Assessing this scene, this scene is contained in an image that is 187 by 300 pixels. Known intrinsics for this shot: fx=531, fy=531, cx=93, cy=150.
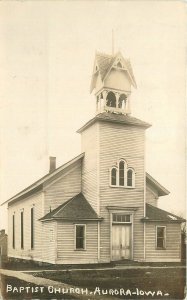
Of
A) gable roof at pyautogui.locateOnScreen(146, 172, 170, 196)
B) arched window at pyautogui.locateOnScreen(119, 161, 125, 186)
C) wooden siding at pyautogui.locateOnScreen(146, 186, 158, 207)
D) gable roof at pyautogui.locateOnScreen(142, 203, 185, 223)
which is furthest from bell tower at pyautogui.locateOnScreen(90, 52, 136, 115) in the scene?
gable roof at pyautogui.locateOnScreen(142, 203, 185, 223)

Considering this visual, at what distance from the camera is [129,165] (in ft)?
23.4

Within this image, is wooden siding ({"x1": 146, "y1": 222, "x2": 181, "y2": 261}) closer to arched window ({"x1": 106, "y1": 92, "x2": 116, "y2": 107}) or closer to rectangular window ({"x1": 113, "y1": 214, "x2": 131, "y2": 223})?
rectangular window ({"x1": 113, "y1": 214, "x2": 131, "y2": 223})

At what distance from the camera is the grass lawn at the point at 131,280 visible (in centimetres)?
641

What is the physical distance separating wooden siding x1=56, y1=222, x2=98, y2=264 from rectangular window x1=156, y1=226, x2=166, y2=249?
2.75ft

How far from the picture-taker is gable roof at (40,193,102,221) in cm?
698

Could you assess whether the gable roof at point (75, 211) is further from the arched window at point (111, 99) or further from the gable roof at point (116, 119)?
the arched window at point (111, 99)

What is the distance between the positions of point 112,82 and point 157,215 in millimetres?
1904

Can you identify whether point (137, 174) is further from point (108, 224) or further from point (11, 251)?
point (11, 251)

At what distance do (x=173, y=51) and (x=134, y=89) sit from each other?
2.27ft

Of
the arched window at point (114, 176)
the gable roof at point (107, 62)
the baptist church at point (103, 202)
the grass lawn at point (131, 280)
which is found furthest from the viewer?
the arched window at point (114, 176)

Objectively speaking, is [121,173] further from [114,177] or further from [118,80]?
[118,80]

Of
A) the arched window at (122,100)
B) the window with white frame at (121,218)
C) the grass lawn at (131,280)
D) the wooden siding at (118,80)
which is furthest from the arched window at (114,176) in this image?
the grass lawn at (131,280)

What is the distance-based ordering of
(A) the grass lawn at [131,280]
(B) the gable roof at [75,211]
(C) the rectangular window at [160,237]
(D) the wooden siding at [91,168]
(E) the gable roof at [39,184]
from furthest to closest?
(D) the wooden siding at [91,168]
(C) the rectangular window at [160,237]
(B) the gable roof at [75,211]
(E) the gable roof at [39,184]
(A) the grass lawn at [131,280]

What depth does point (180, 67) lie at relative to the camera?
682 cm
